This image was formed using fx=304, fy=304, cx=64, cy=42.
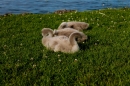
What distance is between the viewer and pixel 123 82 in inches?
338

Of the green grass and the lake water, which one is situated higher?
the green grass

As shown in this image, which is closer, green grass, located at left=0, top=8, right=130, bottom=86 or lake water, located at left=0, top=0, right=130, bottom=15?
green grass, located at left=0, top=8, right=130, bottom=86

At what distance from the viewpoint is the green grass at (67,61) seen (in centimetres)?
895

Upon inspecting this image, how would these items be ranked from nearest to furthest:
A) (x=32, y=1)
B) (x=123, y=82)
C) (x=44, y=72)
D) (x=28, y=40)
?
(x=123, y=82)
(x=44, y=72)
(x=28, y=40)
(x=32, y=1)

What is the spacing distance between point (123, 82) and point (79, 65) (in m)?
1.85

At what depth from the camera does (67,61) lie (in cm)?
1038

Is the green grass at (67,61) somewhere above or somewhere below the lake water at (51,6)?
above

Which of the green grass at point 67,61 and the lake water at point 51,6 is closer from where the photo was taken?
the green grass at point 67,61

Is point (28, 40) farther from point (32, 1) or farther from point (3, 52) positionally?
point (32, 1)

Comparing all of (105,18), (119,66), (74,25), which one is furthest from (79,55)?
(105,18)

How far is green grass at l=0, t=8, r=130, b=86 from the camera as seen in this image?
29.3 ft

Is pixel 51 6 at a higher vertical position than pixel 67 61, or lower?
lower

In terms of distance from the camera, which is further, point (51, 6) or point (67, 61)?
point (51, 6)

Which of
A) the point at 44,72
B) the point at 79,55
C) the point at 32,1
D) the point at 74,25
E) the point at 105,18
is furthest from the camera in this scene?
the point at 32,1
